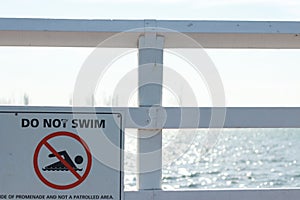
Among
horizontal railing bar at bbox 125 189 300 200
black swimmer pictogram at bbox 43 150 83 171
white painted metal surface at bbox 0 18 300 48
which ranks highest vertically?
white painted metal surface at bbox 0 18 300 48

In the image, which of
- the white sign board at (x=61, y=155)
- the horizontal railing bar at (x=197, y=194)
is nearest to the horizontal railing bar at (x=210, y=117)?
the horizontal railing bar at (x=197, y=194)

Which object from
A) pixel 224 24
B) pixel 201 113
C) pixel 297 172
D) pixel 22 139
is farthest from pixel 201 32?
pixel 297 172

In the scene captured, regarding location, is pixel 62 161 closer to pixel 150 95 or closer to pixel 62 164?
pixel 62 164

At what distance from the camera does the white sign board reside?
355 cm

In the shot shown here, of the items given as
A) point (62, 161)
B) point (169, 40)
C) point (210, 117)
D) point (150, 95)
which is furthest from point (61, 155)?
point (169, 40)

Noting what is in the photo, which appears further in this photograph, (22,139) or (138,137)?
(138,137)

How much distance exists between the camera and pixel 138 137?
4234mm

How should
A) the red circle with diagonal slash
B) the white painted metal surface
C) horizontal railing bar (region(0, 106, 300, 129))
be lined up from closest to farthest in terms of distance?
the red circle with diagonal slash → horizontal railing bar (region(0, 106, 300, 129)) → the white painted metal surface

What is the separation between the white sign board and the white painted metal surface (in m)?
0.85

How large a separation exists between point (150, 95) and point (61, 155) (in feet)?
2.97

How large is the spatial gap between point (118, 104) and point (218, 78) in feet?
1.93

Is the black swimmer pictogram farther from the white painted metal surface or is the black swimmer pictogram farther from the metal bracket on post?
the white painted metal surface

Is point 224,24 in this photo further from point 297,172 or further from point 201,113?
point 297,172

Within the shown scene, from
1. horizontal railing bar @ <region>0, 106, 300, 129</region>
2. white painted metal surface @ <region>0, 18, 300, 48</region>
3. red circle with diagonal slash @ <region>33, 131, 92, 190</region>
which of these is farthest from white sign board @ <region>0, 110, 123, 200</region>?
white painted metal surface @ <region>0, 18, 300, 48</region>
